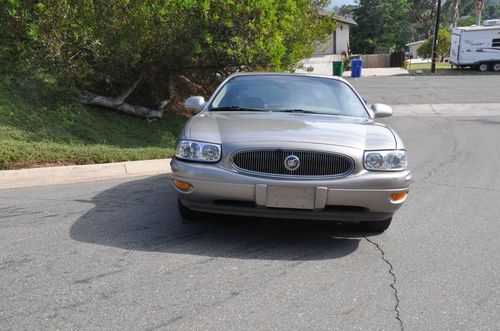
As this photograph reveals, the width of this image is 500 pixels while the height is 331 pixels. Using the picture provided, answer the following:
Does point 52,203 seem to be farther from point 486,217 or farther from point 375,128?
point 486,217

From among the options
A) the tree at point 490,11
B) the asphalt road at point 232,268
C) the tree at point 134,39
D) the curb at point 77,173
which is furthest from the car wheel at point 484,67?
the tree at point 490,11

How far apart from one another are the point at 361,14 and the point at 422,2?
54.4ft

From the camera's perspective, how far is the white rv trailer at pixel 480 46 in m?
39.0

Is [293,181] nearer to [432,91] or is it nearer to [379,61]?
[432,91]

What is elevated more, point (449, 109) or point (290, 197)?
point (290, 197)

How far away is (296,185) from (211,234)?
107 centimetres

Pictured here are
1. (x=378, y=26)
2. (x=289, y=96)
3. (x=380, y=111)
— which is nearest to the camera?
(x=289, y=96)

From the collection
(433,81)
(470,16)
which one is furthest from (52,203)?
(470,16)

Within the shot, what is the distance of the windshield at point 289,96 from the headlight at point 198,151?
1101 millimetres

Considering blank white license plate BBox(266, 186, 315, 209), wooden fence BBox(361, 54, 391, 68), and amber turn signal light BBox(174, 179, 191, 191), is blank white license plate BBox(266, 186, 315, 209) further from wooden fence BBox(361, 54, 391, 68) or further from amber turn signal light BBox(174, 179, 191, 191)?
wooden fence BBox(361, 54, 391, 68)

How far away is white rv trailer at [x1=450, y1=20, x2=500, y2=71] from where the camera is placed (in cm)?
3900

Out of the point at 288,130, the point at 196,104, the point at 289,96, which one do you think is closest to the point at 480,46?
the point at 289,96

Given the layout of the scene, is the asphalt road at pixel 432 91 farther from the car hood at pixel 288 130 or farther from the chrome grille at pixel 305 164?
the chrome grille at pixel 305 164

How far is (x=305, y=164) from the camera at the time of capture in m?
4.40
